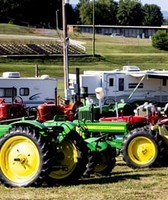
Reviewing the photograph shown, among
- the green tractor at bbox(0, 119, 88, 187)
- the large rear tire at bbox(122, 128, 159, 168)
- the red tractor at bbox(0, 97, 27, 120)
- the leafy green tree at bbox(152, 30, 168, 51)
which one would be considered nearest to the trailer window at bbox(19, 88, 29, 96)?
the red tractor at bbox(0, 97, 27, 120)

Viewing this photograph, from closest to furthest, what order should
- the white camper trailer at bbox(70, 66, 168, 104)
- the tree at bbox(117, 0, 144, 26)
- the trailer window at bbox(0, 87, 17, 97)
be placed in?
the trailer window at bbox(0, 87, 17, 97), the white camper trailer at bbox(70, 66, 168, 104), the tree at bbox(117, 0, 144, 26)

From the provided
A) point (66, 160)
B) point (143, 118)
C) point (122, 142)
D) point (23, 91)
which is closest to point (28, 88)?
point (23, 91)

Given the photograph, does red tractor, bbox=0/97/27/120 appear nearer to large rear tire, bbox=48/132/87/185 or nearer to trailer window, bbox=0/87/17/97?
trailer window, bbox=0/87/17/97

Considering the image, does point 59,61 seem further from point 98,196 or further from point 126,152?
point 98,196

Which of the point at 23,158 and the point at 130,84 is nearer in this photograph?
the point at 23,158

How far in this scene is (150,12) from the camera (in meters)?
134

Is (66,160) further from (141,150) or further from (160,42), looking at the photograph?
(160,42)

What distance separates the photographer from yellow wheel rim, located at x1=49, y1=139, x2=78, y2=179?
390 inches

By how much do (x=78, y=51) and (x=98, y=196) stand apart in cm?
6023

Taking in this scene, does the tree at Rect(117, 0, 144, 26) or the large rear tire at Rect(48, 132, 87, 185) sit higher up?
→ the tree at Rect(117, 0, 144, 26)

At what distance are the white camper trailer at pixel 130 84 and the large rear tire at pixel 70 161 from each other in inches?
867

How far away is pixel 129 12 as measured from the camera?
12225 centimetres

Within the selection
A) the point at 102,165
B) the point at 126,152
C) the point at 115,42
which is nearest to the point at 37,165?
the point at 102,165

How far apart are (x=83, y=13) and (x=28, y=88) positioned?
9210 centimetres
